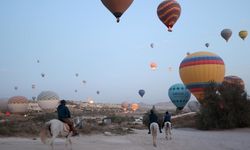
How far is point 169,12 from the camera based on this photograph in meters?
40.7

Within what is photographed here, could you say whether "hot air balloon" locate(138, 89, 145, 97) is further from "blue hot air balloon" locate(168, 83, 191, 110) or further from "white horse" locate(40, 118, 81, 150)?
"white horse" locate(40, 118, 81, 150)

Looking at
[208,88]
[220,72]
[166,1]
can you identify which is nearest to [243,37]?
[220,72]

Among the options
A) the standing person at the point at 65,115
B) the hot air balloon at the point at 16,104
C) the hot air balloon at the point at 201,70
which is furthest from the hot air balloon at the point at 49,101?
the standing person at the point at 65,115

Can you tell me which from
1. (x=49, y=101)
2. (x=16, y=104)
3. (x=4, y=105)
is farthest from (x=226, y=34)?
(x=4, y=105)

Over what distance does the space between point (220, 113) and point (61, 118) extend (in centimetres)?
2039

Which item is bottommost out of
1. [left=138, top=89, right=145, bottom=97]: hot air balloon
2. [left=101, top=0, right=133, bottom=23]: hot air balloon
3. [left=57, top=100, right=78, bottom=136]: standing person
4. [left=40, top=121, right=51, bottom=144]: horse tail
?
[left=40, top=121, right=51, bottom=144]: horse tail

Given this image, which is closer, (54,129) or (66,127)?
(54,129)

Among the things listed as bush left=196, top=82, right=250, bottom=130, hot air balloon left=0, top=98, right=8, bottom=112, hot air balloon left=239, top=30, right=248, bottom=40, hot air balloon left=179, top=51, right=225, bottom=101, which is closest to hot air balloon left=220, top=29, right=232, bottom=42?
hot air balloon left=239, top=30, right=248, bottom=40

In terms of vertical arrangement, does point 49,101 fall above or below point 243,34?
below

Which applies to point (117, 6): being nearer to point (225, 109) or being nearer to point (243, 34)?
point (225, 109)

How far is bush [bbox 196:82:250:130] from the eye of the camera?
3122 centimetres

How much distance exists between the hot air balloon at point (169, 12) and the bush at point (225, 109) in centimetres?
1054

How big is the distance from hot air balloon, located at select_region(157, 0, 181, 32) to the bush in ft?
34.6

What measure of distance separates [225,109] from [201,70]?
11179 mm
